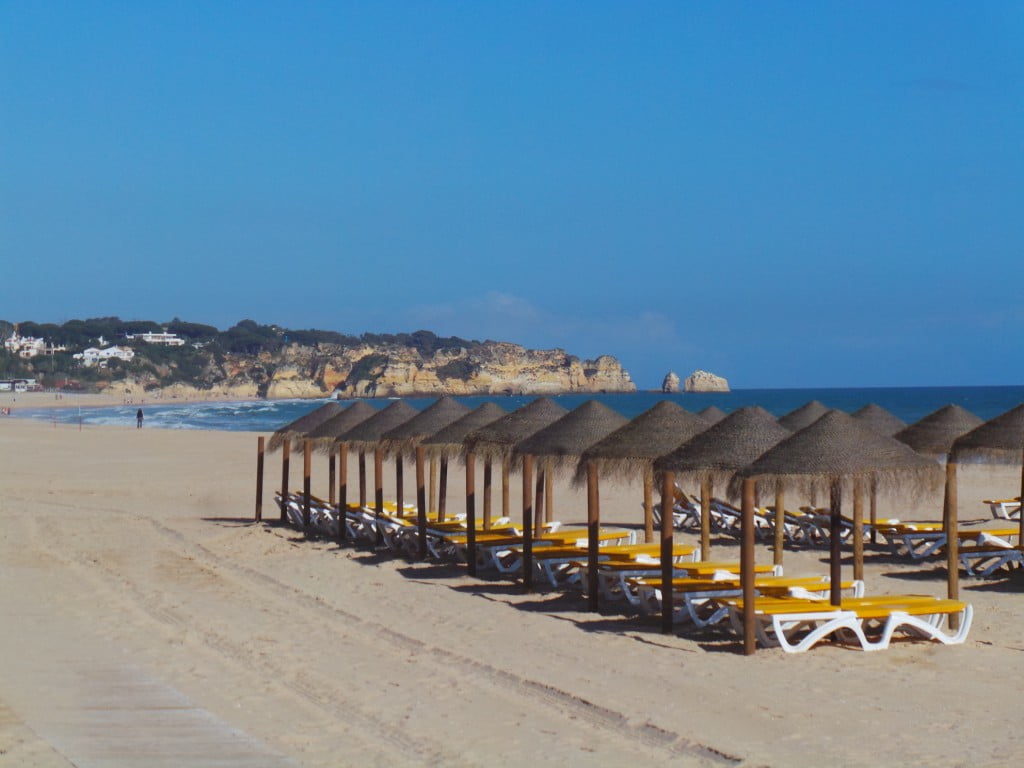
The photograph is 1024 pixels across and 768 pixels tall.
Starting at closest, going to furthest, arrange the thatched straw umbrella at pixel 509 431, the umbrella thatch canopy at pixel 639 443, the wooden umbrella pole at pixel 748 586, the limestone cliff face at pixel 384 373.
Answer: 1. the wooden umbrella pole at pixel 748 586
2. the umbrella thatch canopy at pixel 639 443
3. the thatched straw umbrella at pixel 509 431
4. the limestone cliff face at pixel 384 373

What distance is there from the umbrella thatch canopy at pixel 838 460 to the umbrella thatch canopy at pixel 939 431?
4841 millimetres

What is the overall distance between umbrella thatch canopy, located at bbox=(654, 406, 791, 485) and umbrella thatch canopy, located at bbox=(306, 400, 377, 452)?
6.70 meters

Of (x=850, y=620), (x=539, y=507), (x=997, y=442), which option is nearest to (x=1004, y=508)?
(x=997, y=442)

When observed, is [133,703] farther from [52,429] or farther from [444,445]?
[52,429]

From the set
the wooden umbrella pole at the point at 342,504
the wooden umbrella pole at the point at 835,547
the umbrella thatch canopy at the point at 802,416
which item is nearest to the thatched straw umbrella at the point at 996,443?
the wooden umbrella pole at the point at 835,547

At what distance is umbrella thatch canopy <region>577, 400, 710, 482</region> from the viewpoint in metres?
9.73

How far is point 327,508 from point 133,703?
8.57m

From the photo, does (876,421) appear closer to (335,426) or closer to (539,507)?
(539,507)

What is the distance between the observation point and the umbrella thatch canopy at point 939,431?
13.0 metres

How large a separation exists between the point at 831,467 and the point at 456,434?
5.56 meters

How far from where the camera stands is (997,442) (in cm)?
1080

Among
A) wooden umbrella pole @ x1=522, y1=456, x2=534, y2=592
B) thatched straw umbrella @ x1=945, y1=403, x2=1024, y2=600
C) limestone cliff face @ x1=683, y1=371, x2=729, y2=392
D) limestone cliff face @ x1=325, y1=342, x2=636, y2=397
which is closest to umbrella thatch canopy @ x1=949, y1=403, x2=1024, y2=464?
thatched straw umbrella @ x1=945, y1=403, x2=1024, y2=600

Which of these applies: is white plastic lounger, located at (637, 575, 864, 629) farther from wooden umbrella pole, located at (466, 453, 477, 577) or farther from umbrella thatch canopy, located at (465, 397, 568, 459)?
umbrella thatch canopy, located at (465, 397, 568, 459)

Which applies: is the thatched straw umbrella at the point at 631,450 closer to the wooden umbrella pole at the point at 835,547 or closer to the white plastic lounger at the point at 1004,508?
the wooden umbrella pole at the point at 835,547
